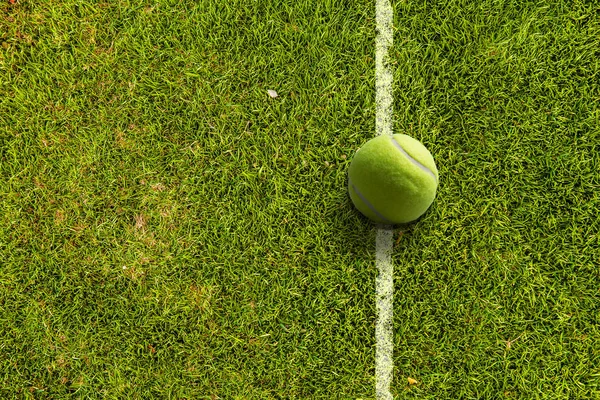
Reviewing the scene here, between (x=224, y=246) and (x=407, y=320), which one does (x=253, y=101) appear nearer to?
(x=224, y=246)

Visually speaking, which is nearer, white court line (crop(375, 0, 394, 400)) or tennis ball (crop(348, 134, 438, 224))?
tennis ball (crop(348, 134, 438, 224))

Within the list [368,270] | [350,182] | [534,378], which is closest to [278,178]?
[350,182]

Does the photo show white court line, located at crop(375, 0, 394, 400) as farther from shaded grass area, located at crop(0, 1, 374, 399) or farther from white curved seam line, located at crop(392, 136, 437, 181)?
white curved seam line, located at crop(392, 136, 437, 181)

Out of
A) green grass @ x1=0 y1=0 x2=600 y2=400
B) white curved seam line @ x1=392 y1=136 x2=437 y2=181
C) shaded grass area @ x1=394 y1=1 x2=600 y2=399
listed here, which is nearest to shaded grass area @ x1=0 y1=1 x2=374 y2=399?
green grass @ x1=0 y1=0 x2=600 y2=400

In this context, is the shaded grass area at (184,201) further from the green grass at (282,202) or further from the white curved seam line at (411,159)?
the white curved seam line at (411,159)

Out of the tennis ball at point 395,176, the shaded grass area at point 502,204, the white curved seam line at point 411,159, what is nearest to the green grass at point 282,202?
the shaded grass area at point 502,204

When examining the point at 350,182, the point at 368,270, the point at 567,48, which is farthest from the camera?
the point at 567,48
